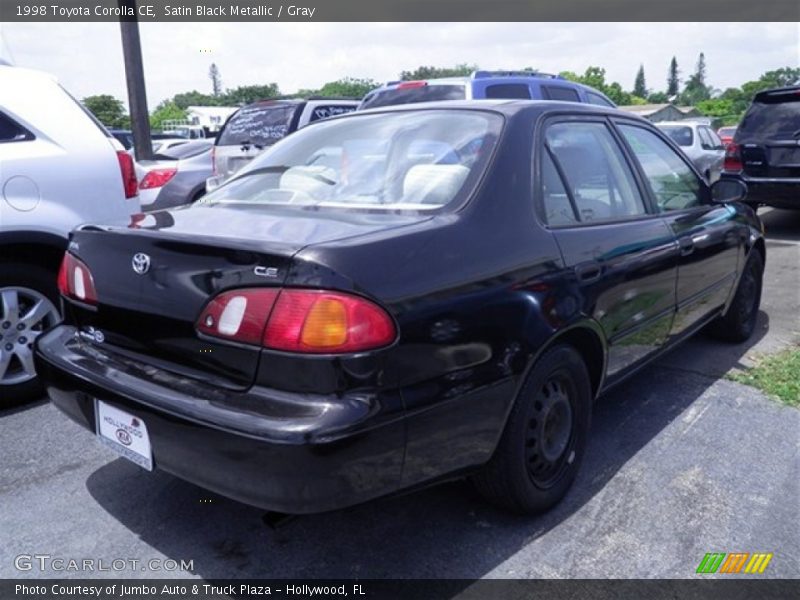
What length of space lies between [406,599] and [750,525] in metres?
1.43

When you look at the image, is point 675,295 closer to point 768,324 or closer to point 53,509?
point 768,324

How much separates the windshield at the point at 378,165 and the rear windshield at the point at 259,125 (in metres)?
5.76

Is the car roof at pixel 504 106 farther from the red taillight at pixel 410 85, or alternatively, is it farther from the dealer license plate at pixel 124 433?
the red taillight at pixel 410 85

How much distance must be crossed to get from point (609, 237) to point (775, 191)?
6764mm

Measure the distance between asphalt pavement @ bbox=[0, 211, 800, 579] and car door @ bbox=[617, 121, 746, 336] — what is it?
0.72 metres

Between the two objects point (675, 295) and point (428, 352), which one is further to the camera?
point (675, 295)

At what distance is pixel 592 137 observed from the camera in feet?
10.7

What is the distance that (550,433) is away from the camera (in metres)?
2.75

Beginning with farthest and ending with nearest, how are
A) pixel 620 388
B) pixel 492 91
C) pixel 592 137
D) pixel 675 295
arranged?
pixel 492 91, pixel 620 388, pixel 675 295, pixel 592 137

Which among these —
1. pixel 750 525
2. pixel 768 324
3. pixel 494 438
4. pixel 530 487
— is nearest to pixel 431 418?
pixel 494 438

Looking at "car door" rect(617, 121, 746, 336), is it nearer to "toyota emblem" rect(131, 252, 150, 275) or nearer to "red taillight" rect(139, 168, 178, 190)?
"toyota emblem" rect(131, 252, 150, 275)

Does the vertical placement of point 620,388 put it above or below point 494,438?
below

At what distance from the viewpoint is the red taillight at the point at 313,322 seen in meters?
1.94

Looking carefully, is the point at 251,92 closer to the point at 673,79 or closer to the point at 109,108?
the point at 109,108
